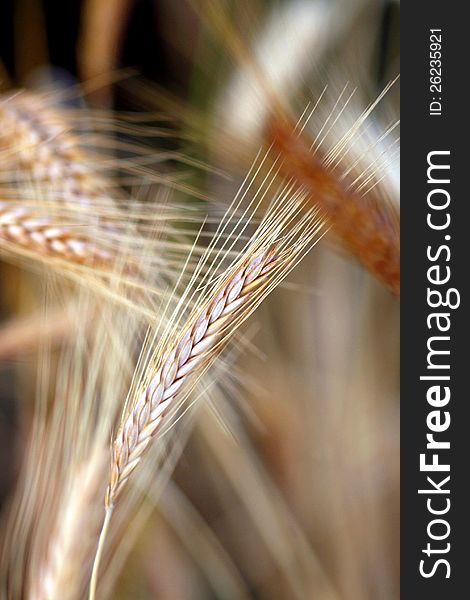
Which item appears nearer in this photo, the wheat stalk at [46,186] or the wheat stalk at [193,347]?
the wheat stalk at [193,347]

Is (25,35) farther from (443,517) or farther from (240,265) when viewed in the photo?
(443,517)

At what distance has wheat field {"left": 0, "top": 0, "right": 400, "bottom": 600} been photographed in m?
0.67

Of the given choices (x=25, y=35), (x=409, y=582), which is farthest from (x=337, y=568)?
(x=25, y=35)

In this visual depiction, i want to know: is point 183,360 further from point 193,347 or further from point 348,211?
point 348,211

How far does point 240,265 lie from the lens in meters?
0.57

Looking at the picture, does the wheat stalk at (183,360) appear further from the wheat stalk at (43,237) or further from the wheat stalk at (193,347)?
the wheat stalk at (43,237)

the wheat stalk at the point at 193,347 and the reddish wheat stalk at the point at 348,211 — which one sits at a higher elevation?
the reddish wheat stalk at the point at 348,211

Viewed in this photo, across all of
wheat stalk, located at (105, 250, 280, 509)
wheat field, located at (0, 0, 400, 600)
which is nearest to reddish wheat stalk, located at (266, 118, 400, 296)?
wheat field, located at (0, 0, 400, 600)

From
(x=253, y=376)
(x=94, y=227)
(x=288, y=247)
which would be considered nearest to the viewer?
(x=288, y=247)

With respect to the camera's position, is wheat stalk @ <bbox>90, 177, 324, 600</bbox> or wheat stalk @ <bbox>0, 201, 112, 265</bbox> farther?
wheat stalk @ <bbox>0, 201, 112, 265</bbox>

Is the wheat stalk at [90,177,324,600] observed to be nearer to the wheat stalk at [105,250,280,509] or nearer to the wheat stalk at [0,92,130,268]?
the wheat stalk at [105,250,280,509]

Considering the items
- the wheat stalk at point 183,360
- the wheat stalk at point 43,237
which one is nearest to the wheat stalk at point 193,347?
the wheat stalk at point 183,360

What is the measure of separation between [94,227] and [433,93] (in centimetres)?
39

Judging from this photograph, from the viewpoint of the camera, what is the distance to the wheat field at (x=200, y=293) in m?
0.67
